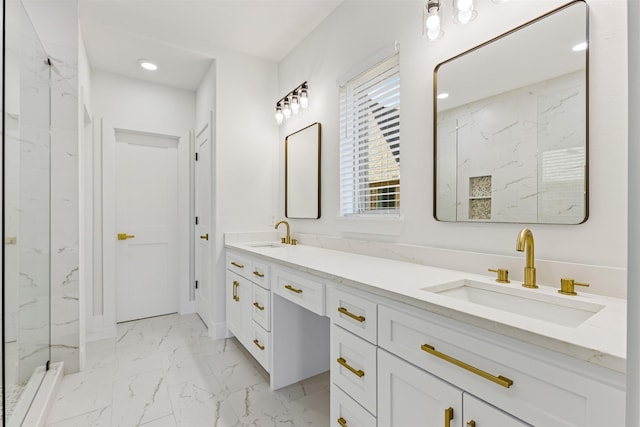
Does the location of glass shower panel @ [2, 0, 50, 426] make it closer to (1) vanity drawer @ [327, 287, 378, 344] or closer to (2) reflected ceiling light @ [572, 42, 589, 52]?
(1) vanity drawer @ [327, 287, 378, 344]

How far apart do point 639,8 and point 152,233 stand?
366 cm

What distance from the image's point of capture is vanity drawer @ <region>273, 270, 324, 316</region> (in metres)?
1.49

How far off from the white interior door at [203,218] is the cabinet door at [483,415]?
2424mm

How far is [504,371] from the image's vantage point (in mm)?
787

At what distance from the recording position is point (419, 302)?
983 mm

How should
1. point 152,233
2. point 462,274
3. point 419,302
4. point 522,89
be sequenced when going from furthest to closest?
1. point 152,233
2. point 462,274
3. point 522,89
4. point 419,302

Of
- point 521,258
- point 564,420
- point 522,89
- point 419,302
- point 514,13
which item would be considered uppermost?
point 514,13

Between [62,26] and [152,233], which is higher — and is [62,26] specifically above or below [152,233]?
above

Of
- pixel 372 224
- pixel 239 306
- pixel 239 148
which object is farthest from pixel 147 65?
pixel 372 224

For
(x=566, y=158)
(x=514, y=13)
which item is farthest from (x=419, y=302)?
(x=514, y=13)

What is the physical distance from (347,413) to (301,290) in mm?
582

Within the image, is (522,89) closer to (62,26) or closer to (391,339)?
(391,339)

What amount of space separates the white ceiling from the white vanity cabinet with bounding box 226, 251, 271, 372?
1814mm

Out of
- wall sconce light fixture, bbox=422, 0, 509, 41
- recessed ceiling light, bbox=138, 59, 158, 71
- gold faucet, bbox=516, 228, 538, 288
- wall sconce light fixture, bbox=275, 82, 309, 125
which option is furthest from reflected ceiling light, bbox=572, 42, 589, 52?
recessed ceiling light, bbox=138, 59, 158, 71
